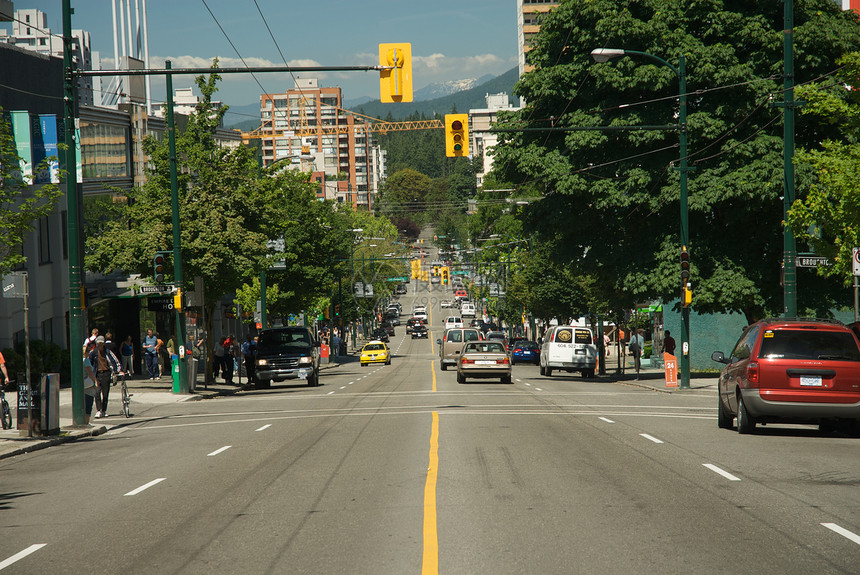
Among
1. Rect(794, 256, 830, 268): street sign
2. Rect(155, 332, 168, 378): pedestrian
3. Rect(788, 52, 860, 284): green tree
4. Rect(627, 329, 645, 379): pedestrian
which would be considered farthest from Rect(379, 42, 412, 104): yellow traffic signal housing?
Rect(155, 332, 168, 378): pedestrian

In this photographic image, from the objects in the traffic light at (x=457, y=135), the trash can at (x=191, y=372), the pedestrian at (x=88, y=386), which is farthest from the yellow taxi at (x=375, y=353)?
the traffic light at (x=457, y=135)

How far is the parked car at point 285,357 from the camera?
37.9m

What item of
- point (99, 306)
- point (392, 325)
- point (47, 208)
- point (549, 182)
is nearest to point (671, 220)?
point (549, 182)

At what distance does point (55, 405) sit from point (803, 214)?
56.6 feet

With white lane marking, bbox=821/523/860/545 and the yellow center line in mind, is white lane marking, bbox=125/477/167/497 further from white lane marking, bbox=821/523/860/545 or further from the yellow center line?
white lane marking, bbox=821/523/860/545

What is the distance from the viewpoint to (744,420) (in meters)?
17.3

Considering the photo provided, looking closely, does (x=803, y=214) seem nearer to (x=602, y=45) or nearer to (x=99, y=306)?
(x=602, y=45)

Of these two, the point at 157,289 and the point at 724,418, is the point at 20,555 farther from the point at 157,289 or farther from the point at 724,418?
the point at 157,289

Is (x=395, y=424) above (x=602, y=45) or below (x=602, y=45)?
below

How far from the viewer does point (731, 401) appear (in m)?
18.0

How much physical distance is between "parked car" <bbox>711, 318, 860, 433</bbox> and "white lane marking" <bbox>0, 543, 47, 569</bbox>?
11592mm

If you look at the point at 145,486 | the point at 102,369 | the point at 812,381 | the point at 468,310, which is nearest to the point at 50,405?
the point at 102,369

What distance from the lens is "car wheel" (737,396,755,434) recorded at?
17.2m

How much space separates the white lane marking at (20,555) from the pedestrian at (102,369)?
50.4 feet
